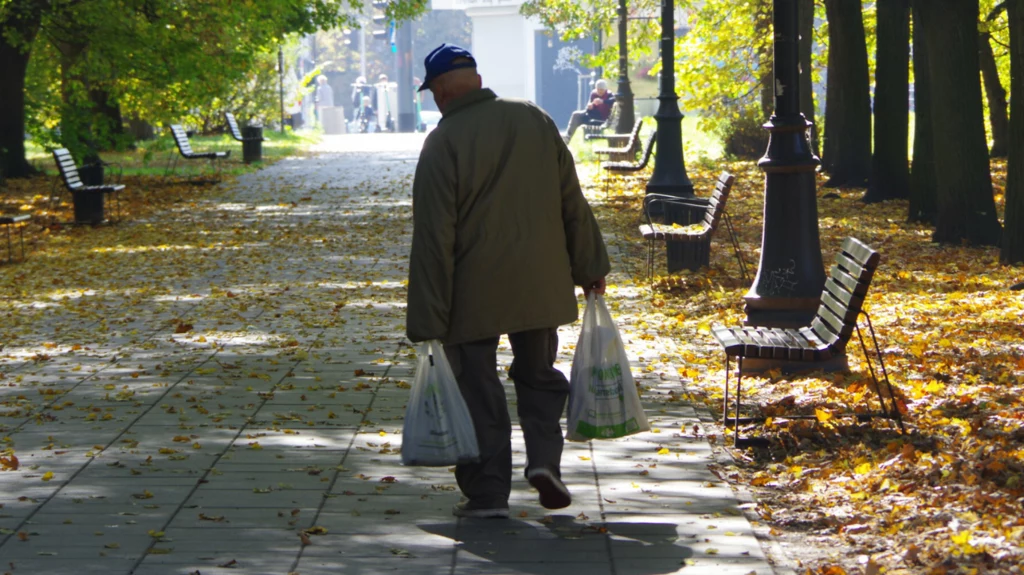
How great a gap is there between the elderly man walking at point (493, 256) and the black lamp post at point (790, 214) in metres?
3.12

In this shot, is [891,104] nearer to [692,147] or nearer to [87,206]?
[87,206]

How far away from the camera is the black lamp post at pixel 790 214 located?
26.8 ft

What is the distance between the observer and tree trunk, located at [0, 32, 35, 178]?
20.9m

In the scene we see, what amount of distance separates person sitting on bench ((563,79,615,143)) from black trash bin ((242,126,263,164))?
10884mm

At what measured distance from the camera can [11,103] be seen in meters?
21.5

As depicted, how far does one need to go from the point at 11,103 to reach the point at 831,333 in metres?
17.7

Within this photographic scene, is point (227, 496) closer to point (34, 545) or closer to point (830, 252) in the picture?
point (34, 545)

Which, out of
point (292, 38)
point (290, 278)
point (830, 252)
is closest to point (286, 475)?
point (290, 278)

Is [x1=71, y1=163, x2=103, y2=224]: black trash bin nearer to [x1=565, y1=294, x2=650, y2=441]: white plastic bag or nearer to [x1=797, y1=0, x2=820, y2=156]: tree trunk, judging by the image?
[x1=797, y1=0, x2=820, y2=156]: tree trunk

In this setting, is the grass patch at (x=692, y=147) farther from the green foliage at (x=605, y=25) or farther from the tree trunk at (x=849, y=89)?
the tree trunk at (x=849, y=89)

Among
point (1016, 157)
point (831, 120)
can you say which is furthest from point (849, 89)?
point (1016, 157)

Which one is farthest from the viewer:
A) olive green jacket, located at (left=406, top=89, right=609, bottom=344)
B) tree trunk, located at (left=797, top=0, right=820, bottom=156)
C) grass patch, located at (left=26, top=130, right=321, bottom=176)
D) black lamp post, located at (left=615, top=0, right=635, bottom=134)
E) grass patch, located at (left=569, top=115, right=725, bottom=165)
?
black lamp post, located at (left=615, top=0, right=635, bottom=134)

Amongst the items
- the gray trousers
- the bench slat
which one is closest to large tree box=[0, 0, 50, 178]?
the bench slat

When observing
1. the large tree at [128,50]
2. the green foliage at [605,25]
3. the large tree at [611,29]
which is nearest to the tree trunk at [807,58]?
the green foliage at [605,25]
